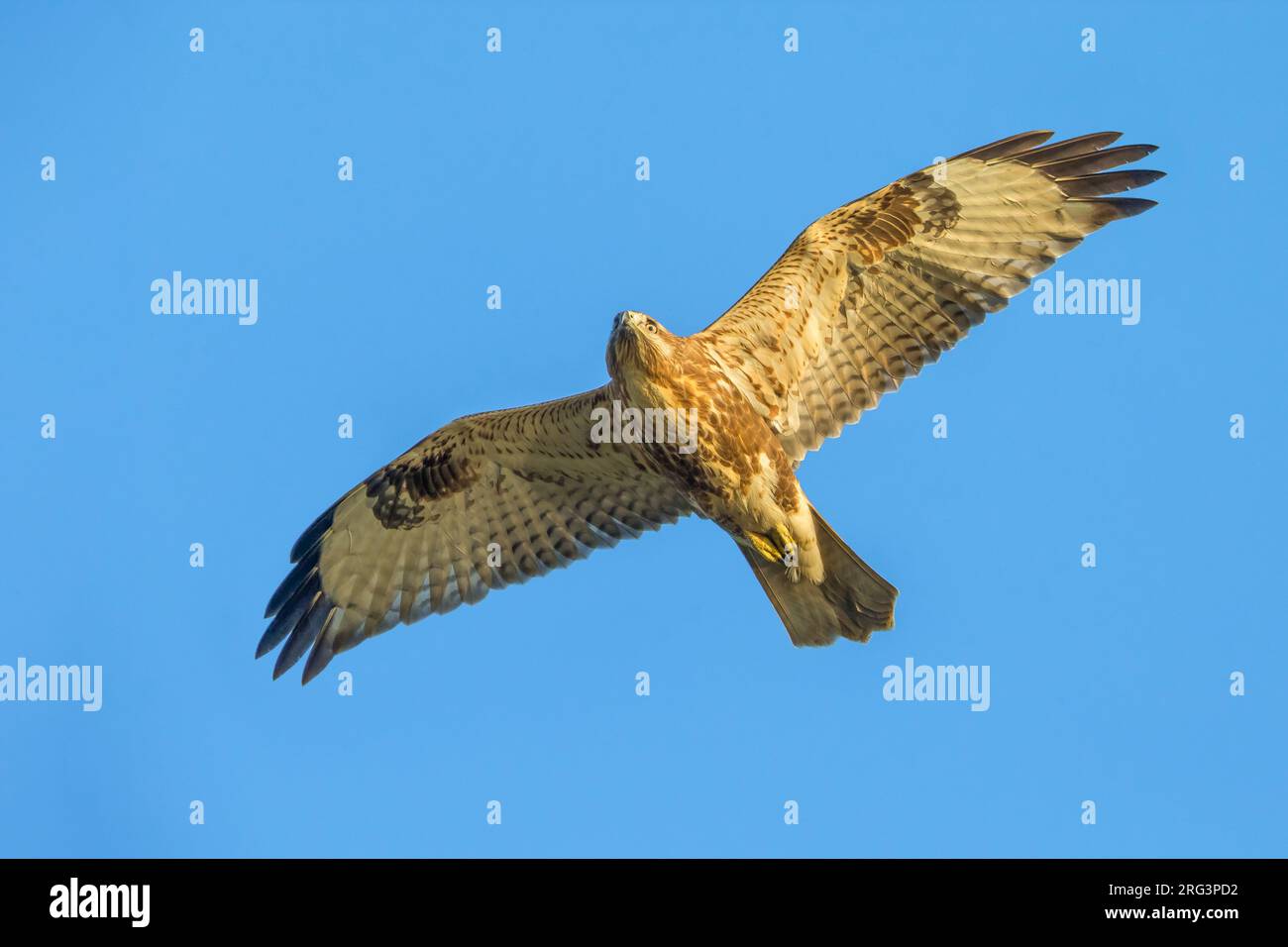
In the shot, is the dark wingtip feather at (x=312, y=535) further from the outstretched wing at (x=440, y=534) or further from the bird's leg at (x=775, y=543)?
the bird's leg at (x=775, y=543)

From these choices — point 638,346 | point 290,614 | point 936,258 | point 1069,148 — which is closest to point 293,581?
point 290,614

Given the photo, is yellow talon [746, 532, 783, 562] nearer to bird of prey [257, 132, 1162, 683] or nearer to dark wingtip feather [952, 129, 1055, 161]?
bird of prey [257, 132, 1162, 683]

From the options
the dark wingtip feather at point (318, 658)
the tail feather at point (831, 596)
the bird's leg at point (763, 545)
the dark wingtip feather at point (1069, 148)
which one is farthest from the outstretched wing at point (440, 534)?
the dark wingtip feather at point (1069, 148)

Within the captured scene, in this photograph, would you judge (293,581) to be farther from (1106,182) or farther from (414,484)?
(1106,182)

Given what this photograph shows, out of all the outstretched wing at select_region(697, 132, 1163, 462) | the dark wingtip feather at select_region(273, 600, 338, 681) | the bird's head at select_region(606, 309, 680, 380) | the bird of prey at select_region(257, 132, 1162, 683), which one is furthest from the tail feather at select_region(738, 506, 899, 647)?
the dark wingtip feather at select_region(273, 600, 338, 681)
